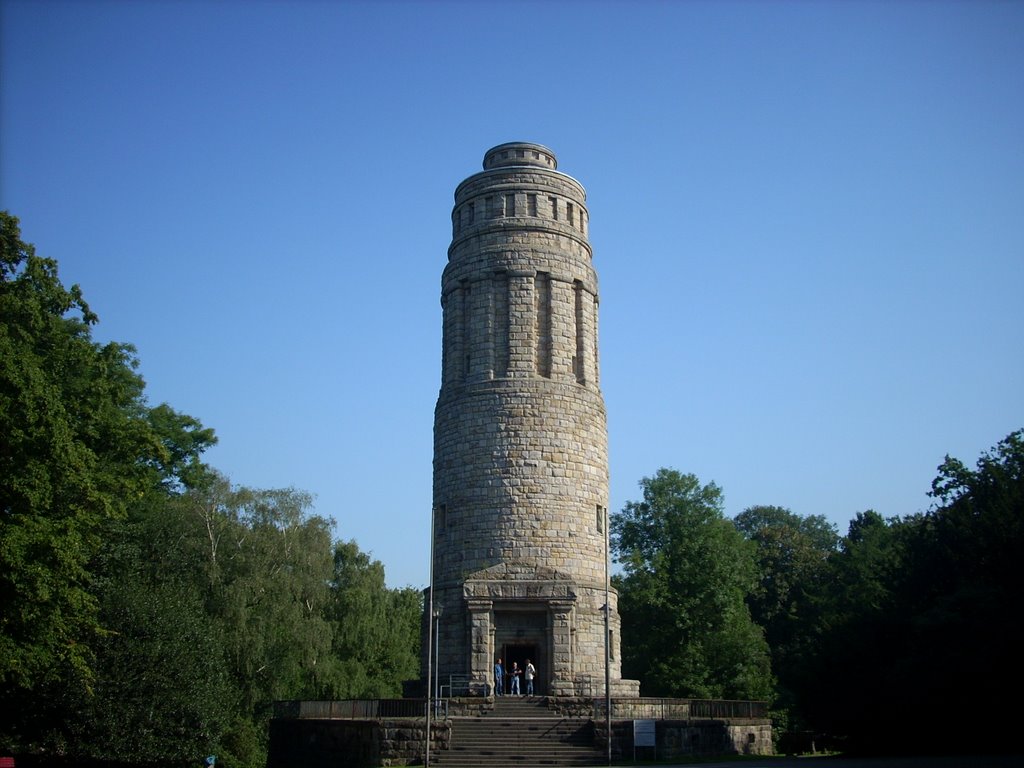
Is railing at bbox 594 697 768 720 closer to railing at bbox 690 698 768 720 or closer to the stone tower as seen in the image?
railing at bbox 690 698 768 720

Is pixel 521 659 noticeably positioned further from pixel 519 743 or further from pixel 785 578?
pixel 785 578

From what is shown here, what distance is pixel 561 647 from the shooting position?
26.3 m

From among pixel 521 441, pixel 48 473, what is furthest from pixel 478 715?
pixel 48 473

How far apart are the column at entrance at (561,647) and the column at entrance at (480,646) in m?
1.66

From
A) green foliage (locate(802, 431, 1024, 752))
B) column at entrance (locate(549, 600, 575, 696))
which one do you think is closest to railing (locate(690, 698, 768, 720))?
green foliage (locate(802, 431, 1024, 752))

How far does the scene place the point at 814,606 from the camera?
43156mm

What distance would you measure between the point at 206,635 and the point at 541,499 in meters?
9.62

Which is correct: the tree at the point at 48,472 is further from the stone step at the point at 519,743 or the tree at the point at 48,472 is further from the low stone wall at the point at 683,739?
the low stone wall at the point at 683,739

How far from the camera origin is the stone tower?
2661 cm

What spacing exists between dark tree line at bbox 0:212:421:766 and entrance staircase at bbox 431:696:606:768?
21.2 feet

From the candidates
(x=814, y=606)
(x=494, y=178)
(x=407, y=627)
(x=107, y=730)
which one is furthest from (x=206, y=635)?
(x=814, y=606)

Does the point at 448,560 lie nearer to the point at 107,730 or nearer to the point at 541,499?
the point at 541,499

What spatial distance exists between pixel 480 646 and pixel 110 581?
31.8 feet

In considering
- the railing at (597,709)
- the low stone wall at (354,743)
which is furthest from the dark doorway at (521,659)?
the low stone wall at (354,743)
